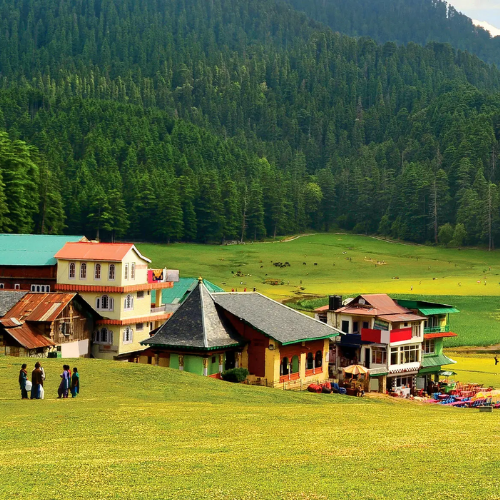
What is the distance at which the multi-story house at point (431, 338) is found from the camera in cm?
6131

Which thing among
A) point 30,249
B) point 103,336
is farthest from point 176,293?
point 30,249

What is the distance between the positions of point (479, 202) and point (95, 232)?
7855 cm

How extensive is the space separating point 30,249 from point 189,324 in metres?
22.0

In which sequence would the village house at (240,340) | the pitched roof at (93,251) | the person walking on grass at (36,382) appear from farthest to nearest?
the pitched roof at (93,251), the village house at (240,340), the person walking on grass at (36,382)

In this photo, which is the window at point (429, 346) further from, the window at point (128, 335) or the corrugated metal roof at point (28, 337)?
the corrugated metal roof at point (28, 337)

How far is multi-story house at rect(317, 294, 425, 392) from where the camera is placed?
5838cm

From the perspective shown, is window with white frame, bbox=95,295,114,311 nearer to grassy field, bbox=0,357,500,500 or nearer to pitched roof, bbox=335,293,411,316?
pitched roof, bbox=335,293,411,316

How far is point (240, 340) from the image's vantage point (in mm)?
50938

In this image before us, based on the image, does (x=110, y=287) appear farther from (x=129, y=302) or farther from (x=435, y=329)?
(x=435, y=329)

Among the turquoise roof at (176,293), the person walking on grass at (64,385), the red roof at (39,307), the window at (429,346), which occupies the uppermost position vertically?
the turquoise roof at (176,293)

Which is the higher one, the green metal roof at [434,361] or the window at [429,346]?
the window at [429,346]

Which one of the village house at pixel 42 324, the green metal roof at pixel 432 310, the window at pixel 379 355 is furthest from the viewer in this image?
the green metal roof at pixel 432 310

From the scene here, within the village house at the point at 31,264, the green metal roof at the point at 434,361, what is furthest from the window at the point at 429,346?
the village house at the point at 31,264

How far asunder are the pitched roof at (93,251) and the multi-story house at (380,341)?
50.6 feet
